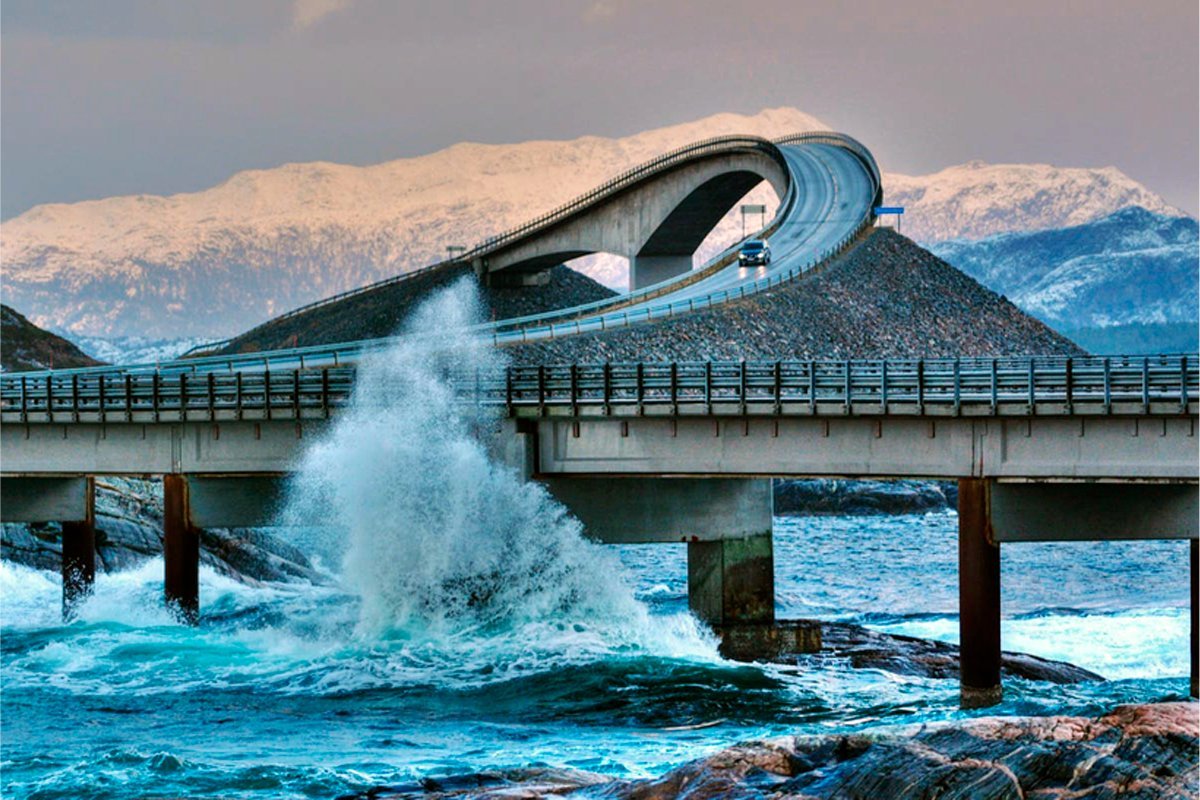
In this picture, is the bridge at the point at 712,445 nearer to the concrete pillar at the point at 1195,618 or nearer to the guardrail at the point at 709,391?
the guardrail at the point at 709,391

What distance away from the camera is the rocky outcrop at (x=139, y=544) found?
64688 millimetres

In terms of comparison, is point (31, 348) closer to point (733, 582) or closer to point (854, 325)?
point (854, 325)

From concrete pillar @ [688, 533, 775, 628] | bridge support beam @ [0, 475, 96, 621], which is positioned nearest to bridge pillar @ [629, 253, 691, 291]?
bridge support beam @ [0, 475, 96, 621]

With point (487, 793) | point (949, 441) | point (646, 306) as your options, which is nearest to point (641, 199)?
point (646, 306)

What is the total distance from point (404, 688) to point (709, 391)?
10.2 m

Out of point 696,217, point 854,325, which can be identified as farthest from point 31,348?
point 854,325

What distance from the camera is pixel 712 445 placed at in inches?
1852

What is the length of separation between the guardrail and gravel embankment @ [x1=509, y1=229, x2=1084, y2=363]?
29.7m

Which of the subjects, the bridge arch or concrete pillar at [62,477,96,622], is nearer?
concrete pillar at [62,477,96,622]

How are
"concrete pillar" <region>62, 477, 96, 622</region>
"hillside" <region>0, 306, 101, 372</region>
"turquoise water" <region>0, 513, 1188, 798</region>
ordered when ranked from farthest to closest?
"hillside" <region>0, 306, 101, 372</region> → "concrete pillar" <region>62, 477, 96, 622</region> → "turquoise water" <region>0, 513, 1188, 798</region>

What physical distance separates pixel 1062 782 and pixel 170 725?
23.7 m

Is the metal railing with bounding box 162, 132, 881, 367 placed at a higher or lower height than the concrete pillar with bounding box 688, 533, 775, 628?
higher

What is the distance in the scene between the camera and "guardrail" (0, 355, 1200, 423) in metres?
41.3

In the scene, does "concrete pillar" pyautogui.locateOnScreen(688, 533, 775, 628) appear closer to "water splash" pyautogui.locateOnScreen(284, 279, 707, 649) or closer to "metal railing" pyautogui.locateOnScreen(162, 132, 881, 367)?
"water splash" pyautogui.locateOnScreen(284, 279, 707, 649)
